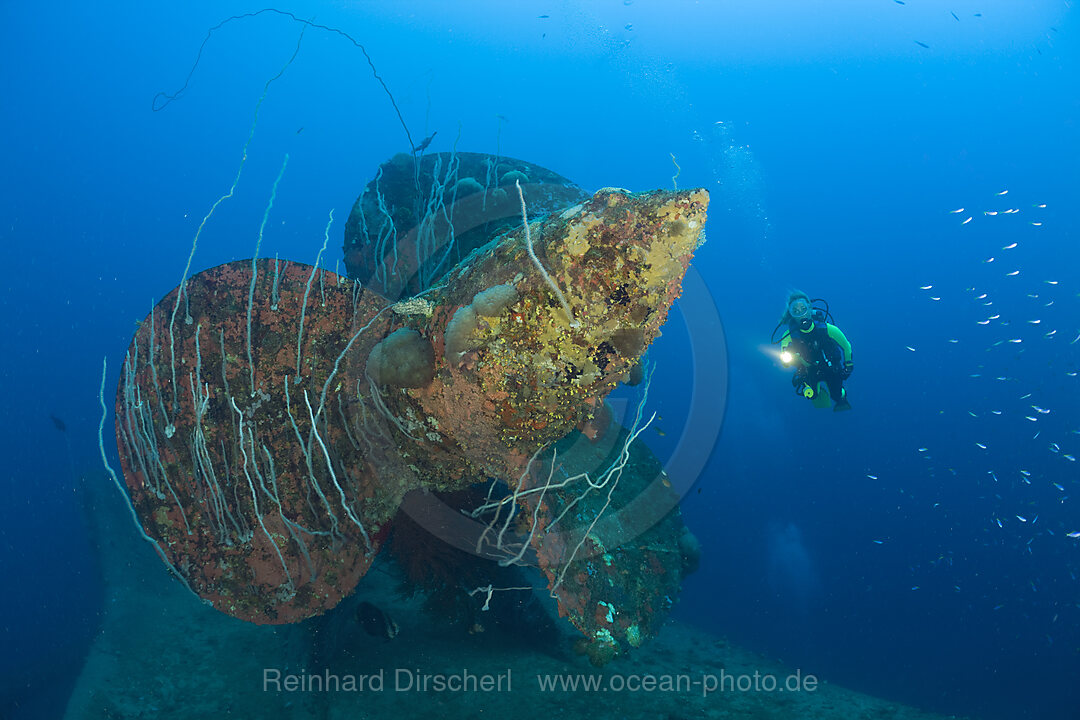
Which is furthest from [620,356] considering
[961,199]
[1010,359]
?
[961,199]

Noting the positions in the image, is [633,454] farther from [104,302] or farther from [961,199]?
[104,302]

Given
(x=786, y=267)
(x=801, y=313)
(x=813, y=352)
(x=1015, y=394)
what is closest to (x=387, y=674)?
(x=801, y=313)

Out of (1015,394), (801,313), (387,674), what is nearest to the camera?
(387,674)

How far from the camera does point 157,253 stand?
66.8m

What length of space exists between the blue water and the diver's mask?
14.3ft

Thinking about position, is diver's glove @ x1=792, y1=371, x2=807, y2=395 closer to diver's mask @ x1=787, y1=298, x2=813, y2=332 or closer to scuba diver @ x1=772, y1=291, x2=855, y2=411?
scuba diver @ x1=772, y1=291, x2=855, y2=411

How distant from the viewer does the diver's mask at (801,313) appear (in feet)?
31.0

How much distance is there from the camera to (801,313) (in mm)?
9469

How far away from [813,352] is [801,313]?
3.97ft

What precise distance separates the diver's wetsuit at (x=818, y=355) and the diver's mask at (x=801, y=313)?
15 centimetres

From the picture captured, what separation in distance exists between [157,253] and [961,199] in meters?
97.6

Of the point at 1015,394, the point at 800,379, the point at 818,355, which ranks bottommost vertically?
the point at 800,379

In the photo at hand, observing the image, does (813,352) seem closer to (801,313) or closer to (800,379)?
(800,379)

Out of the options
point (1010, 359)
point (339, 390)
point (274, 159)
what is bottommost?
point (339, 390)
